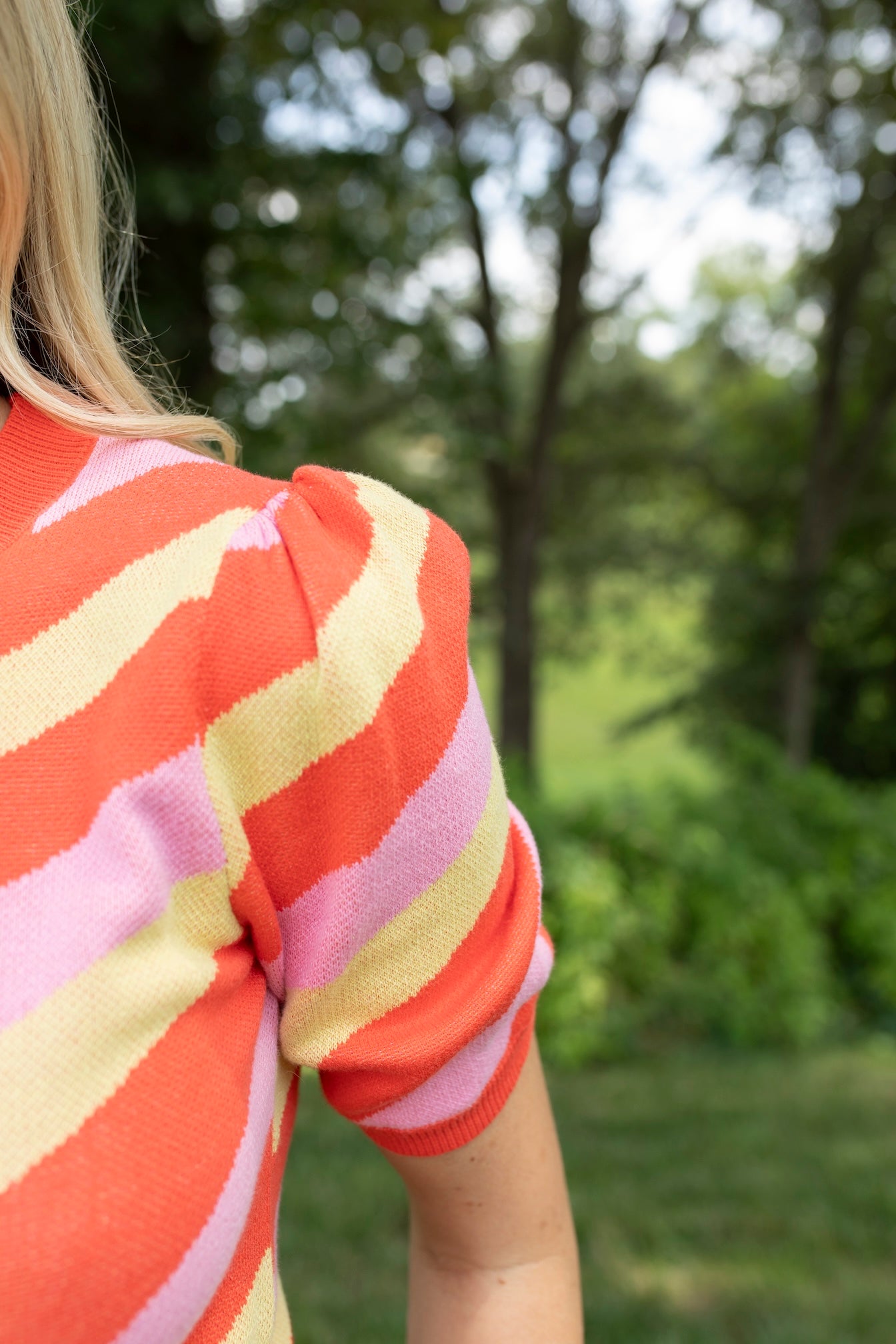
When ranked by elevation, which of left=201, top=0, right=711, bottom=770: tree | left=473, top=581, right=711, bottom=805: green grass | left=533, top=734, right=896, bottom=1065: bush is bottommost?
left=473, top=581, right=711, bottom=805: green grass

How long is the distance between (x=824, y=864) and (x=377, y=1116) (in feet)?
21.2

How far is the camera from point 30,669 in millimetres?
771

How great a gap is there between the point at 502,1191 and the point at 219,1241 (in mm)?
294

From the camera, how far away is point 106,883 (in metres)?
0.71

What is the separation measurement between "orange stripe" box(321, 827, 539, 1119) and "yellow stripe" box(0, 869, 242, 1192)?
0.51 feet

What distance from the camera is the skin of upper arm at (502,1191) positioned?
2.98 feet

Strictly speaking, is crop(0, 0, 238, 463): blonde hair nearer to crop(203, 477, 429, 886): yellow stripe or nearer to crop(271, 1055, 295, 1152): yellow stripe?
crop(203, 477, 429, 886): yellow stripe

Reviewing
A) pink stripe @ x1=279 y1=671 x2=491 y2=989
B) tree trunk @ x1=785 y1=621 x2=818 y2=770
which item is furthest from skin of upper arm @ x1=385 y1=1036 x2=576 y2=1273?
tree trunk @ x1=785 y1=621 x2=818 y2=770

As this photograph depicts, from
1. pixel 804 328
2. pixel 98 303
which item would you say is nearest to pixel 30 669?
pixel 98 303

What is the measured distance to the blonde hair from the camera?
33.3 inches

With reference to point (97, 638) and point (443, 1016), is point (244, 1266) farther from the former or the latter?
point (97, 638)

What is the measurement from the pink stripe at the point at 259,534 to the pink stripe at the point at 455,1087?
0.39 m

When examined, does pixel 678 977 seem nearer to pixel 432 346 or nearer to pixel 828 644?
pixel 432 346

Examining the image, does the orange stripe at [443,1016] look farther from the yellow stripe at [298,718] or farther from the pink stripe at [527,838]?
the yellow stripe at [298,718]
